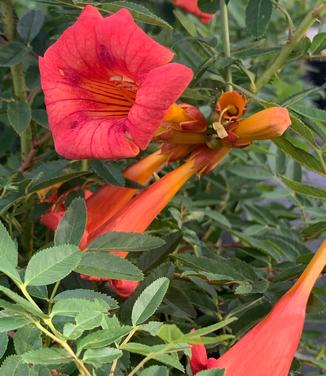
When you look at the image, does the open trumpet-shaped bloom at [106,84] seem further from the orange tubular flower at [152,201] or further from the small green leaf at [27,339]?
the small green leaf at [27,339]

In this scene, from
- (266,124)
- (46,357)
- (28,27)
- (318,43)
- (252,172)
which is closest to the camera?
(46,357)

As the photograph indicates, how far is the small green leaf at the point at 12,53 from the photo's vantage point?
84 cm

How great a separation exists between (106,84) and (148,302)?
0.29 meters

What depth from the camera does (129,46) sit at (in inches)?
24.7

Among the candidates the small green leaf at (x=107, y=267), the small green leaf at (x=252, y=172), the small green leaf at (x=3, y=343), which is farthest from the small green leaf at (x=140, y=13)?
the small green leaf at (x=252, y=172)

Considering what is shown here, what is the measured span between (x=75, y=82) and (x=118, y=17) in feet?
0.32

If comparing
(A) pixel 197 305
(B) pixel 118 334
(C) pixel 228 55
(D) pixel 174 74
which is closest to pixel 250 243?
(A) pixel 197 305

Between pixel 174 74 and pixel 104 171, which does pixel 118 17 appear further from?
pixel 104 171

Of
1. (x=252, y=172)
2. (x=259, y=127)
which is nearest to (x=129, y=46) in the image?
(x=259, y=127)

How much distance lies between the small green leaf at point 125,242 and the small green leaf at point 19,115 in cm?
24

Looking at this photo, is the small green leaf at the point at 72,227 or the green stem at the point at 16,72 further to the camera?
the green stem at the point at 16,72

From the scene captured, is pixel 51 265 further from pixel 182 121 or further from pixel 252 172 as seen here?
pixel 252 172

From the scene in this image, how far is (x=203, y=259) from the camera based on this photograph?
2.36ft

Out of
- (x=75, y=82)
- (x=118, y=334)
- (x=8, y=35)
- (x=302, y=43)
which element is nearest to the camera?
(x=118, y=334)
